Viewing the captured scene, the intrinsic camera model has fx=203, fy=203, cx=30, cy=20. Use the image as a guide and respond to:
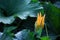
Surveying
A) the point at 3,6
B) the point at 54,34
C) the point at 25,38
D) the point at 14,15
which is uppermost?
the point at 3,6

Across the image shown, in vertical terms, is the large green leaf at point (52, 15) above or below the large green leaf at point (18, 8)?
below

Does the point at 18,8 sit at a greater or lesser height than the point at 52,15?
greater

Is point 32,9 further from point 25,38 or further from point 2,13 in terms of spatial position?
point 25,38

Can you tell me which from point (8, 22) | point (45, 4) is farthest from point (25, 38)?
point (45, 4)

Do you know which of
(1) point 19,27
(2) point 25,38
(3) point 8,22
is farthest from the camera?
(1) point 19,27

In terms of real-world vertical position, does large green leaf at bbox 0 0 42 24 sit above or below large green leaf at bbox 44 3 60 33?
above

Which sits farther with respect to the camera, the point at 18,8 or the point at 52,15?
the point at 18,8

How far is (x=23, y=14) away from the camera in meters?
1.42

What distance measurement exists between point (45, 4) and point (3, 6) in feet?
1.04

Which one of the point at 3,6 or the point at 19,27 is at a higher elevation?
the point at 3,6

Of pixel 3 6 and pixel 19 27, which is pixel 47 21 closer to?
pixel 19 27

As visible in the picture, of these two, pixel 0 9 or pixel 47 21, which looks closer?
pixel 47 21

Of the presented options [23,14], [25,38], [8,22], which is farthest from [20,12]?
[25,38]

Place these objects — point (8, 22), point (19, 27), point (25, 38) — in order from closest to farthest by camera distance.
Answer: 1. point (25, 38)
2. point (8, 22)
3. point (19, 27)
